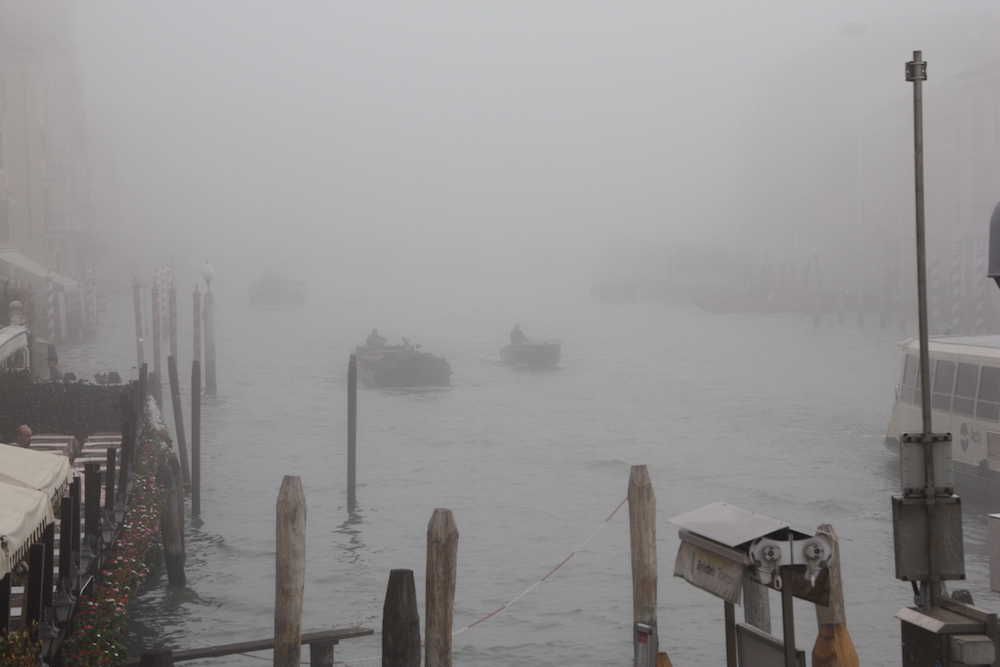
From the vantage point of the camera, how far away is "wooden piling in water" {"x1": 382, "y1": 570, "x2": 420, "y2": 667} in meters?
8.77

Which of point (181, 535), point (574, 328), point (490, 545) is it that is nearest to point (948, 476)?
point (181, 535)

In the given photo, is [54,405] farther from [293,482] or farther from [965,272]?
[965,272]

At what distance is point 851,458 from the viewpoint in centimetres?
2898

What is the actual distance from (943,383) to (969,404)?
2.87 ft

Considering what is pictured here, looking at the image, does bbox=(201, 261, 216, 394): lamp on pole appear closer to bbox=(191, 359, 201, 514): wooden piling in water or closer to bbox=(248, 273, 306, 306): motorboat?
bbox=(191, 359, 201, 514): wooden piling in water

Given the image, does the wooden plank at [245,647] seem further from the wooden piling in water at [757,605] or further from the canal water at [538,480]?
the canal water at [538,480]

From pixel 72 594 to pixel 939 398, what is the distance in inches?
647

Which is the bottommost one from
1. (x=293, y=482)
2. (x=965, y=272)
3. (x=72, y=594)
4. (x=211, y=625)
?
(x=211, y=625)

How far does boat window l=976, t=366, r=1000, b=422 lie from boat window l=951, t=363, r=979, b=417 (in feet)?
0.59

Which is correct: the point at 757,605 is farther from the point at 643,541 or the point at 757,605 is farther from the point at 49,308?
the point at 49,308

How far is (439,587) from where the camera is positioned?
30.6 ft

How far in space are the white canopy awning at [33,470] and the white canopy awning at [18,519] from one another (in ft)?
0.69

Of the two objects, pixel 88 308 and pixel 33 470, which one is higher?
pixel 88 308

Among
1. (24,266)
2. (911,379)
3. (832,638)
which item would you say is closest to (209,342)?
Answer: (24,266)
